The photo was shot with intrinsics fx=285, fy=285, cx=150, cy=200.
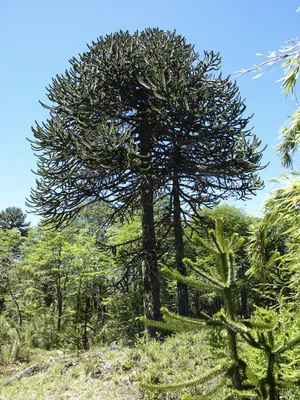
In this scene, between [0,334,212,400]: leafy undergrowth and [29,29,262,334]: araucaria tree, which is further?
[29,29,262,334]: araucaria tree

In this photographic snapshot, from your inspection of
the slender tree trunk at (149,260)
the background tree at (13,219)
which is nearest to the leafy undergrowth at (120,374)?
the slender tree trunk at (149,260)

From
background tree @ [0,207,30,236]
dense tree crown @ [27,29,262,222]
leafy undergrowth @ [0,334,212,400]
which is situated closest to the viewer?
leafy undergrowth @ [0,334,212,400]

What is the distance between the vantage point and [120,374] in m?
5.32

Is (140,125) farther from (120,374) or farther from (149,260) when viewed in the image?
(120,374)

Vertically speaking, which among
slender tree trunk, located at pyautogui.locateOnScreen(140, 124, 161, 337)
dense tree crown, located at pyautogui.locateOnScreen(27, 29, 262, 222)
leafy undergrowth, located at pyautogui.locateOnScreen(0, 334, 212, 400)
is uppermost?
dense tree crown, located at pyautogui.locateOnScreen(27, 29, 262, 222)

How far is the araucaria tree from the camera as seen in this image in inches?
319

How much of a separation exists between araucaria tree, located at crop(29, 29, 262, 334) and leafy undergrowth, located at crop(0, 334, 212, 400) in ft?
7.67

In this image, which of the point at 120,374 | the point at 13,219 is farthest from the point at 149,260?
the point at 13,219

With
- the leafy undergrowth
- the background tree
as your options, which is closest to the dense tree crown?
the leafy undergrowth

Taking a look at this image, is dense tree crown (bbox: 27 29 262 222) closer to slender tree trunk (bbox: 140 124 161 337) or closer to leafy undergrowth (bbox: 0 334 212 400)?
slender tree trunk (bbox: 140 124 161 337)

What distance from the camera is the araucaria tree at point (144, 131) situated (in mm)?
8109

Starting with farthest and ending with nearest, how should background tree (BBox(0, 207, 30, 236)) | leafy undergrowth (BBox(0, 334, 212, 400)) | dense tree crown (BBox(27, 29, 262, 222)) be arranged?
background tree (BBox(0, 207, 30, 236)), dense tree crown (BBox(27, 29, 262, 222)), leafy undergrowth (BBox(0, 334, 212, 400))

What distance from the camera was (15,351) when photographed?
9922 millimetres

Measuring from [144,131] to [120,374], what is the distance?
23.0ft
